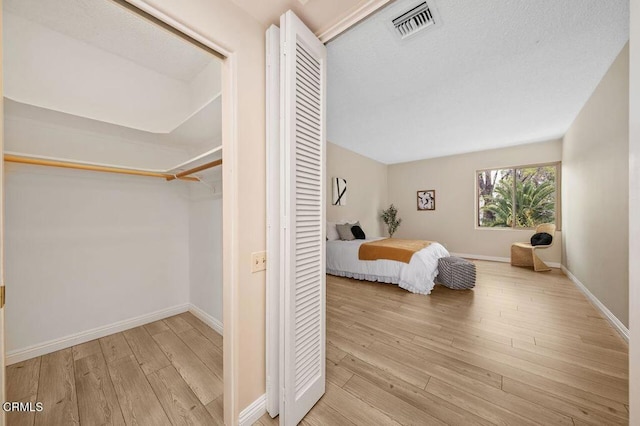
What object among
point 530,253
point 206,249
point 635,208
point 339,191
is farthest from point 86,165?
point 530,253

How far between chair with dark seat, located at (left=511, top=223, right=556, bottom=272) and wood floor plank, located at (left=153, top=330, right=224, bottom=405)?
18.1ft

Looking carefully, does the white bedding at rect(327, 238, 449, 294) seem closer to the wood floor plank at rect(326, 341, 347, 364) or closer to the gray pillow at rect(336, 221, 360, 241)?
the gray pillow at rect(336, 221, 360, 241)

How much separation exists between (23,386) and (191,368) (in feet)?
3.38

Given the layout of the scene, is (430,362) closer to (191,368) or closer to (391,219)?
(191,368)

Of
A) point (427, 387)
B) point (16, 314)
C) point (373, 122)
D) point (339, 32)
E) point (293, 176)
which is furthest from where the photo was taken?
point (373, 122)

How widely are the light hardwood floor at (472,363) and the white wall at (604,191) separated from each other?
1.44 feet

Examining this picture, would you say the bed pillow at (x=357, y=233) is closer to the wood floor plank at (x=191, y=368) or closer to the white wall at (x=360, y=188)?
the white wall at (x=360, y=188)

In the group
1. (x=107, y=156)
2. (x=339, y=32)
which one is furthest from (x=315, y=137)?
(x=107, y=156)

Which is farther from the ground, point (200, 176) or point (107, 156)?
point (107, 156)

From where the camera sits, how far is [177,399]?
1.46m

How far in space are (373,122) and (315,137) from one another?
2719 millimetres

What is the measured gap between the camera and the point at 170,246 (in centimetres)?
251

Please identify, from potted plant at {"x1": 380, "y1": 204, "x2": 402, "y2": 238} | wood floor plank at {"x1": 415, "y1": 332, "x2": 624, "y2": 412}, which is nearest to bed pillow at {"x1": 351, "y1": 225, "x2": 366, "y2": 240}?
potted plant at {"x1": 380, "y1": 204, "x2": 402, "y2": 238}

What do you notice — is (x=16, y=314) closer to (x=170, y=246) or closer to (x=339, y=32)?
(x=170, y=246)
